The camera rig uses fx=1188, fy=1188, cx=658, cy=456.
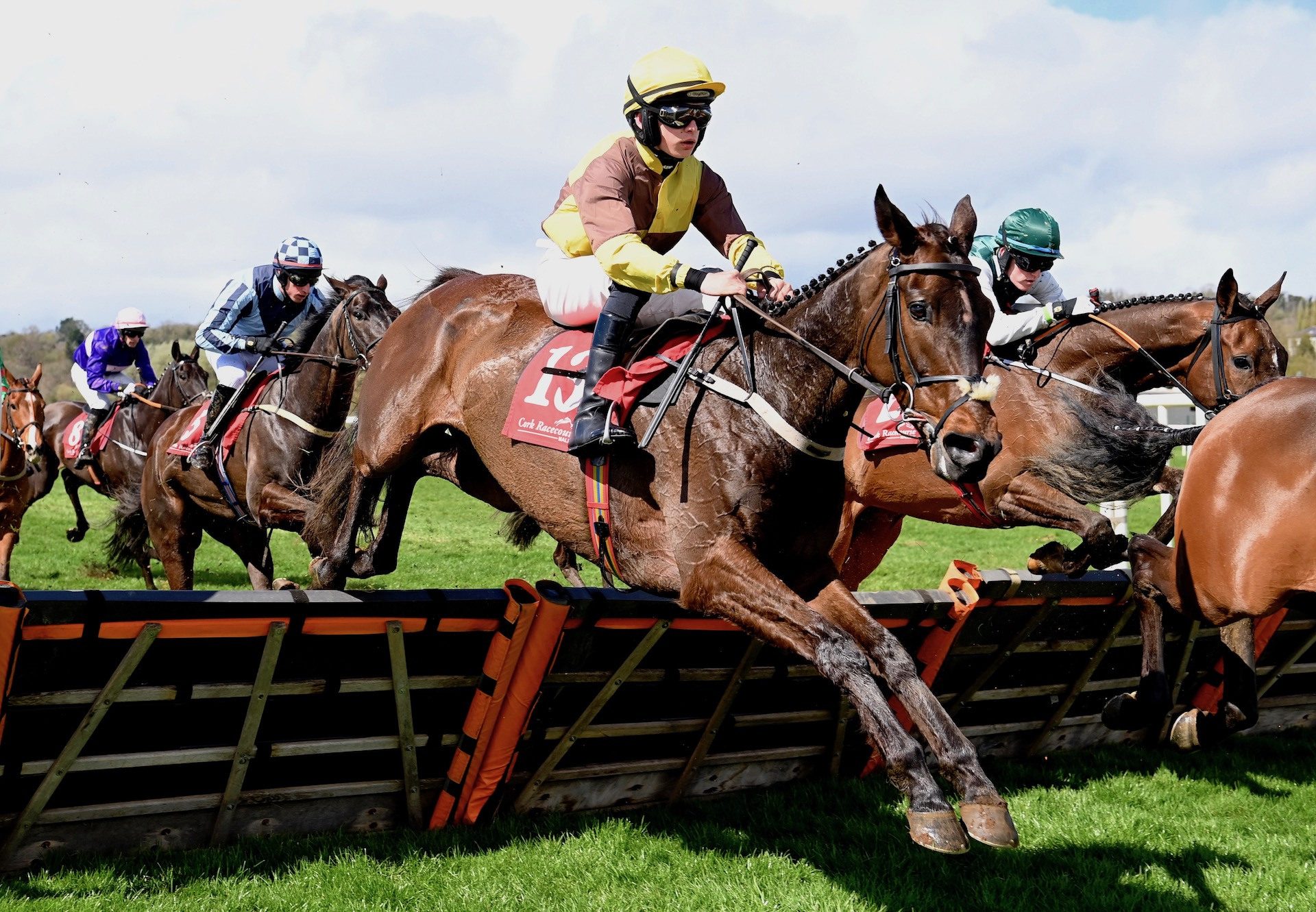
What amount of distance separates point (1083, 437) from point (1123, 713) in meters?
1.28

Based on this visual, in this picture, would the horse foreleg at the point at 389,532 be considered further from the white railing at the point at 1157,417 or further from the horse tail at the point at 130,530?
the horse tail at the point at 130,530

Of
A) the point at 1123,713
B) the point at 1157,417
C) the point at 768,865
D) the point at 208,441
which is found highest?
the point at 1157,417

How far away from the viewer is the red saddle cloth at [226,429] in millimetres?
7281

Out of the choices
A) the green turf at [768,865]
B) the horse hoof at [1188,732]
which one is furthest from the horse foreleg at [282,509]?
the horse hoof at [1188,732]

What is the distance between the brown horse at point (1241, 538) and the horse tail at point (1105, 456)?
53 cm

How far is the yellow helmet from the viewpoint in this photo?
3.90 metres

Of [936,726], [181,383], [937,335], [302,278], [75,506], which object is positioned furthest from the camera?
[75,506]

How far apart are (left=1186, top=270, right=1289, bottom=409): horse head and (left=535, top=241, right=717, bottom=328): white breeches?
3.07 metres

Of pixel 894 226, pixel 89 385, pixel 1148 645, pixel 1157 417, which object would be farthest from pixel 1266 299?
pixel 89 385

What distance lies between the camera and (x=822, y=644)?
3.32 meters

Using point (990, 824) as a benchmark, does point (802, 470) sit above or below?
above

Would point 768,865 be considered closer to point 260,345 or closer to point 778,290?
point 778,290

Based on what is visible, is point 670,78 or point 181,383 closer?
point 670,78

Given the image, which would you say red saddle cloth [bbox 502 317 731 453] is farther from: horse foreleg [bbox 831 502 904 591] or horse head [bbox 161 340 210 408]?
horse head [bbox 161 340 210 408]
